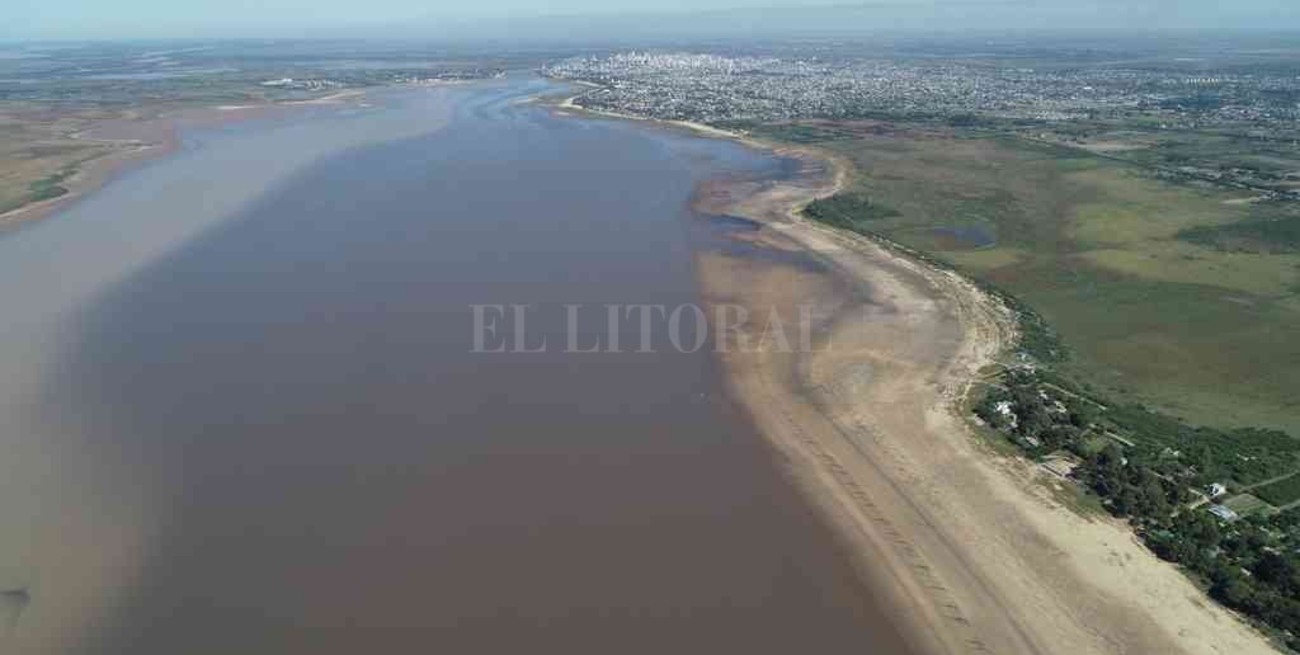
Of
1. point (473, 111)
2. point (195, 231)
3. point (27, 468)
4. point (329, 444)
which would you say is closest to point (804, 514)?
point (329, 444)

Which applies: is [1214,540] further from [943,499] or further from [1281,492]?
[943,499]

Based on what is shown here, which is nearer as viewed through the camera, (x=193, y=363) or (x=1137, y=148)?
(x=193, y=363)

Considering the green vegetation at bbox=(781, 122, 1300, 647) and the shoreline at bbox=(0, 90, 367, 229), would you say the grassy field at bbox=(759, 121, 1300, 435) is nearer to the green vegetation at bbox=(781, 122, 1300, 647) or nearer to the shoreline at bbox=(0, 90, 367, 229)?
the green vegetation at bbox=(781, 122, 1300, 647)

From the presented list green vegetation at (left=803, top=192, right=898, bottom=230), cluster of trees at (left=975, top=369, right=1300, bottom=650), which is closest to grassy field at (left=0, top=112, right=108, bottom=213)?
green vegetation at (left=803, top=192, right=898, bottom=230)

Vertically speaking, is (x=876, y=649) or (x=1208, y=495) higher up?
(x=1208, y=495)

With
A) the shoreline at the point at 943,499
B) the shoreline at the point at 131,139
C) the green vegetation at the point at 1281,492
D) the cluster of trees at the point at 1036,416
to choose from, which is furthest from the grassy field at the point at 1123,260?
the shoreline at the point at 131,139

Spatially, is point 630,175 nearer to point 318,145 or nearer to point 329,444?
point 318,145
